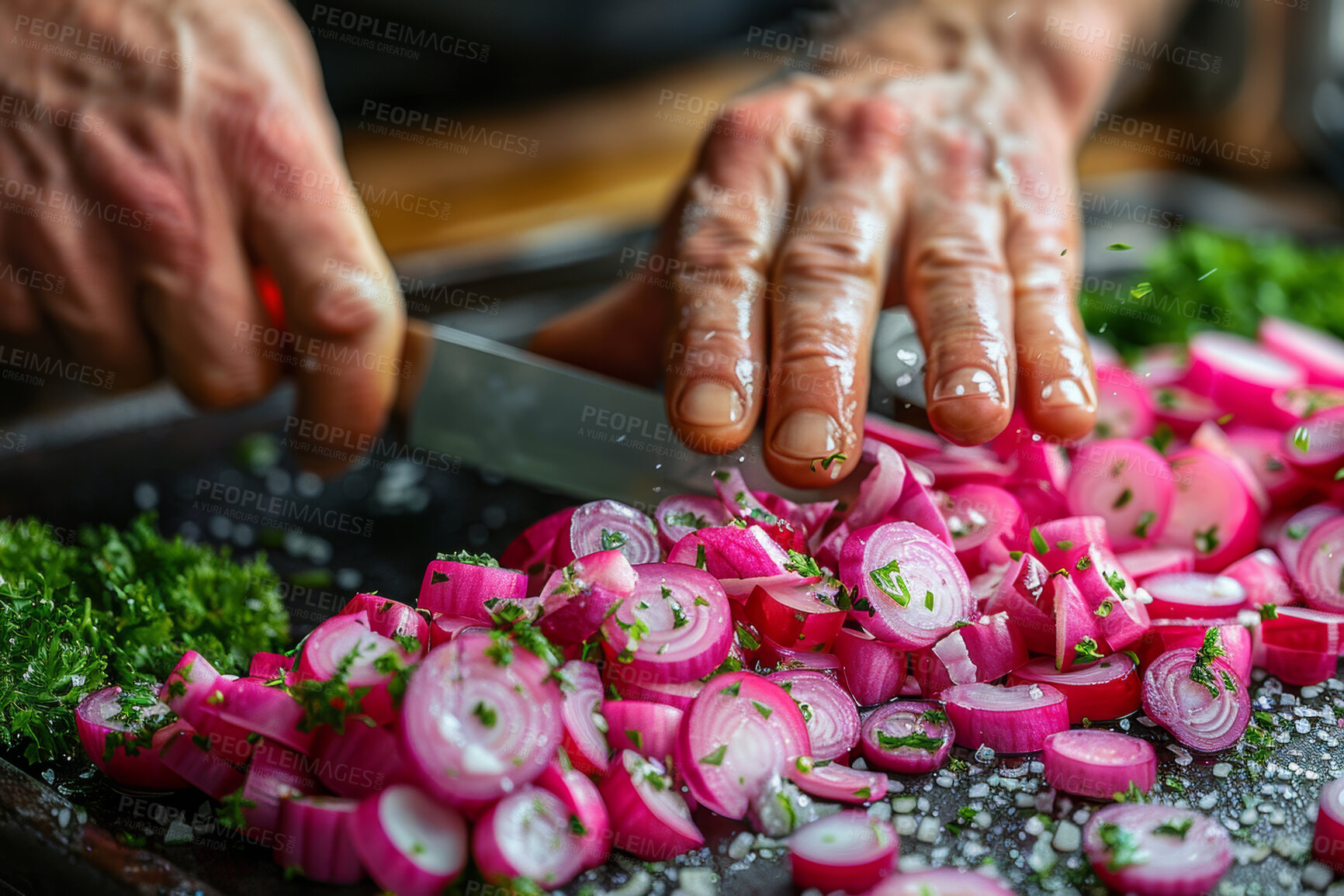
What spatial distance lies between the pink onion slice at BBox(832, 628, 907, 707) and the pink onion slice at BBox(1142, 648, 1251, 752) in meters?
0.28

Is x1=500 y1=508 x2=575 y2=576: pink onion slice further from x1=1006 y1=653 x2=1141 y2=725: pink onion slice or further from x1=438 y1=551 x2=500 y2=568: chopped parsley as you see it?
x1=1006 y1=653 x2=1141 y2=725: pink onion slice

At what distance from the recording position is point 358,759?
1.01 metres

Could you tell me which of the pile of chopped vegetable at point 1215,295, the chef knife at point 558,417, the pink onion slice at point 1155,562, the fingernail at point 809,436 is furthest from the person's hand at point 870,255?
the pile of chopped vegetable at point 1215,295

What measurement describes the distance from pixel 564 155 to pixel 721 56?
95 cm

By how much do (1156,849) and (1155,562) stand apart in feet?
1.65

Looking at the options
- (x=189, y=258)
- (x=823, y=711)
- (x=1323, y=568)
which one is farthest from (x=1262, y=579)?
(x=189, y=258)

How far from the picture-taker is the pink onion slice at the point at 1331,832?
0.99 m

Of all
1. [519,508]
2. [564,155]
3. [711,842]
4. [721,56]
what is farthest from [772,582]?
[721,56]

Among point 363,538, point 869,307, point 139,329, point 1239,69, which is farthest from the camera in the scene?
point 1239,69

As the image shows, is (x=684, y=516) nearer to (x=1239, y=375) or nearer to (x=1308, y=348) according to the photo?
(x=1239, y=375)

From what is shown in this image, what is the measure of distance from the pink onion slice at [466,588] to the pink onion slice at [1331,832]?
0.83 m

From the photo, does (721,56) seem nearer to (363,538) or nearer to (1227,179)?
(1227,179)

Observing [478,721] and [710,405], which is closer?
[478,721]

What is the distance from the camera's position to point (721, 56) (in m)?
3.84
